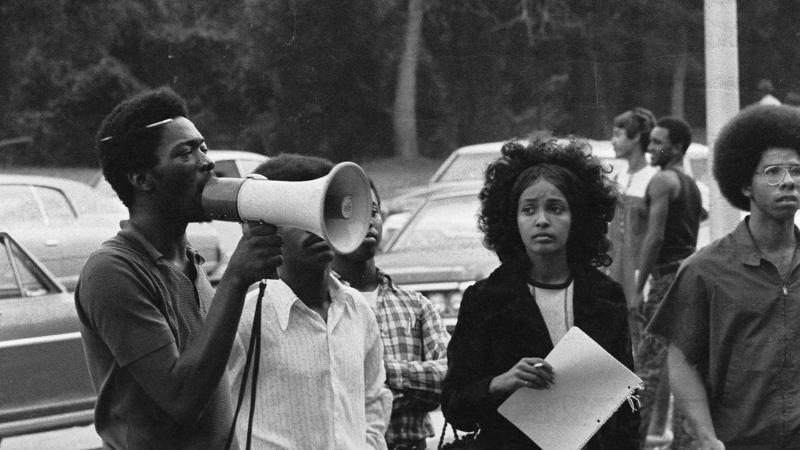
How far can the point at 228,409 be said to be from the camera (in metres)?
3.25

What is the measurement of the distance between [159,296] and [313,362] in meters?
0.73

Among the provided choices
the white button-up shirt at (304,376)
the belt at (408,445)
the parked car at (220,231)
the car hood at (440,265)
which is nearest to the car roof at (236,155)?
the parked car at (220,231)

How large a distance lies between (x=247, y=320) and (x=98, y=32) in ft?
40.7

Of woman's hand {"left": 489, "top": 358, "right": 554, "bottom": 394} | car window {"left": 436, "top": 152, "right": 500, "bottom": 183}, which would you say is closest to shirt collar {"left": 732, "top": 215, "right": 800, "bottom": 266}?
woman's hand {"left": 489, "top": 358, "right": 554, "bottom": 394}

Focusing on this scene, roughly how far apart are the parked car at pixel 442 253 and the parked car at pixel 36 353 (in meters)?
2.07

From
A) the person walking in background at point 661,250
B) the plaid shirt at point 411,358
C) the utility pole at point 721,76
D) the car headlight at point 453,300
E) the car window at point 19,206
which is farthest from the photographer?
the car window at point 19,206

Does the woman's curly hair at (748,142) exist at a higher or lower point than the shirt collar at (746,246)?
higher

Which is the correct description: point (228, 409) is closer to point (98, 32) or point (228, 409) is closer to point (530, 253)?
point (530, 253)

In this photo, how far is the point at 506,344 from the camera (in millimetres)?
4070

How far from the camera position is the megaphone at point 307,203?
292cm

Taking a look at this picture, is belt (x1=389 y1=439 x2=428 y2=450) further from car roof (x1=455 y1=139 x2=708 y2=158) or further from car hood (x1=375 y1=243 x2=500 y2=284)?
car roof (x1=455 y1=139 x2=708 y2=158)

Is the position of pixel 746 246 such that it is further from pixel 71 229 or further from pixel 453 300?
pixel 71 229

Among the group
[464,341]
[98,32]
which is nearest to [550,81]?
[464,341]

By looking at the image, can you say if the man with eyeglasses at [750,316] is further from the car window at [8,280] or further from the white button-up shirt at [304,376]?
the car window at [8,280]
